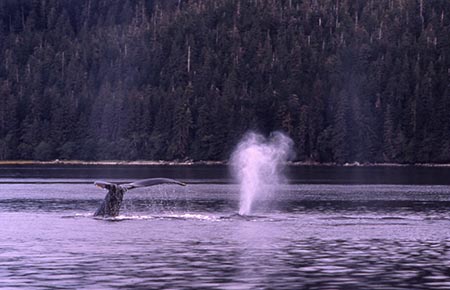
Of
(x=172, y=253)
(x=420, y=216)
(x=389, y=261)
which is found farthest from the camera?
(x=420, y=216)

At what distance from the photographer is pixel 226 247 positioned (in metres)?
51.4

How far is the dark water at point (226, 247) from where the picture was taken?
39.6 metres

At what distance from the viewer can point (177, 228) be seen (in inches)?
2498

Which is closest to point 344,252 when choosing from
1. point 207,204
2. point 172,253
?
point 172,253

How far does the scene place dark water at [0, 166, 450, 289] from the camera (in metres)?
39.6

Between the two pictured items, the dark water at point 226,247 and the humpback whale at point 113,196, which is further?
the humpback whale at point 113,196

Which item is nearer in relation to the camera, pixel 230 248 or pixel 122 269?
pixel 122 269

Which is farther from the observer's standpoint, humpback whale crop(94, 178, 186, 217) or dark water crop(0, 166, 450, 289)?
humpback whale crop(94, 178, 186, 217)

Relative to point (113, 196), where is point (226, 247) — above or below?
below

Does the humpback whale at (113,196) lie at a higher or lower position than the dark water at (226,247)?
higher

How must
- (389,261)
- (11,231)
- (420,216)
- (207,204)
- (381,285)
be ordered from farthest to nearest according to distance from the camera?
1. (207,204)
2. (420,216)
3. (11,231)
4. (389,261)
5. (381,285)

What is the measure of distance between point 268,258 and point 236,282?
7851 mm

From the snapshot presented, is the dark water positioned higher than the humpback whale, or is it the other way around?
the humpback whale

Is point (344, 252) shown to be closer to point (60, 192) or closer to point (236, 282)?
point (236, 282)
